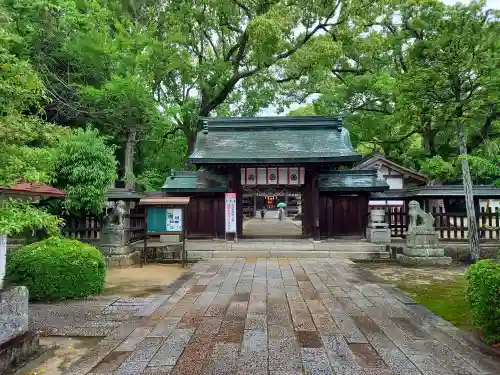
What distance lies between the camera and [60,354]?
14.9 ft

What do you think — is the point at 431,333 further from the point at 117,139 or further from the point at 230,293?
the point at 117,139

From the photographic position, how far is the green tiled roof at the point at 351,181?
47.8 feet

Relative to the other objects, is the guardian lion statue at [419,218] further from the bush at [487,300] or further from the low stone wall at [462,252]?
the bush at [487,300]

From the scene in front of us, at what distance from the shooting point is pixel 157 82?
67.0ft

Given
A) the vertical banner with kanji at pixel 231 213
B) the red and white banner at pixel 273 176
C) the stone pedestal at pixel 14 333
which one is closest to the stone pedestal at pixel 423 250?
the red and white banner at pixel 273 176

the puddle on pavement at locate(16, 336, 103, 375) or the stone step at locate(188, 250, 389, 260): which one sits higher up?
the stone step at locate(188, 250, 389, 260)

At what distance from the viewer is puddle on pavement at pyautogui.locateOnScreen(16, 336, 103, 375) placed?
4079mm

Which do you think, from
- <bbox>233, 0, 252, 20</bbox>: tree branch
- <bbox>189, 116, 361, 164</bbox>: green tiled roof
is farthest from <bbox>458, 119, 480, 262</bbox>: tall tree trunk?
<bbox>233, 0, 252, 20</bbox>: tree branch

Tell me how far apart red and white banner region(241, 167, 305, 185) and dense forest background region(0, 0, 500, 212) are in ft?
16.1

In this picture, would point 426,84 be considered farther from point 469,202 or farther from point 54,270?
point 54,270

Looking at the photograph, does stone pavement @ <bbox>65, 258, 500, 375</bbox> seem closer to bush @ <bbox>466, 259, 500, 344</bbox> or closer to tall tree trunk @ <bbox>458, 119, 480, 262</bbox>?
bush @ <bbox>466, 259, 500, 344</bbox>

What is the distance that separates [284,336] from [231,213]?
9425 millimetres

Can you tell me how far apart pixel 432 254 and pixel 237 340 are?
31.5 feet

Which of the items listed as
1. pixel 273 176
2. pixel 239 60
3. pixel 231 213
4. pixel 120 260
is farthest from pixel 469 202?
pixel 239 60
